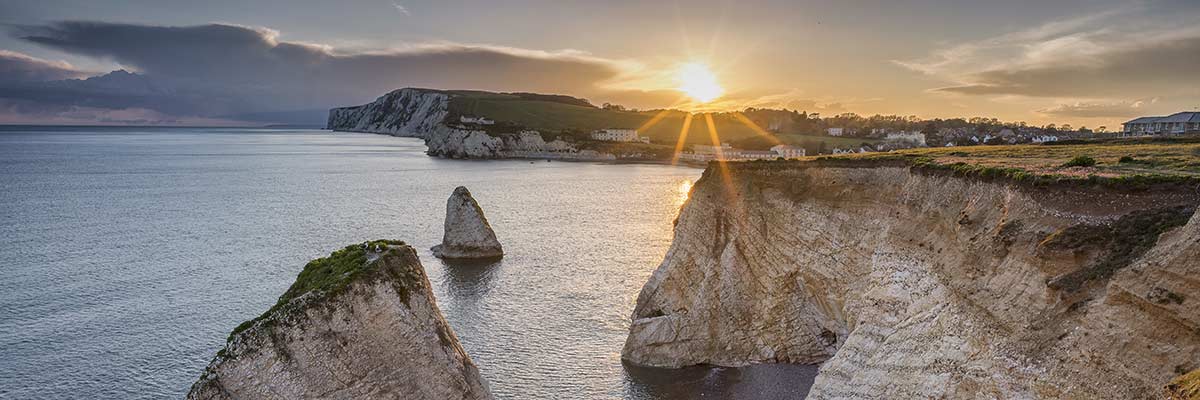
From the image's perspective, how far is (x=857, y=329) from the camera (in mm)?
21594

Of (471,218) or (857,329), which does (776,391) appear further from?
(471,218)

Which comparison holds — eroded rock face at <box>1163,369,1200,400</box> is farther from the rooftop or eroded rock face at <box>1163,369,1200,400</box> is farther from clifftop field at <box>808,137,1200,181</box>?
the rooftop

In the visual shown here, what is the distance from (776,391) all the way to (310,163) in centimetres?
15776

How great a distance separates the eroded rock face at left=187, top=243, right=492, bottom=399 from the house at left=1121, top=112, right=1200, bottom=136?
183ft

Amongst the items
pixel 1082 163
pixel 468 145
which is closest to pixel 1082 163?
pixel 1082 163

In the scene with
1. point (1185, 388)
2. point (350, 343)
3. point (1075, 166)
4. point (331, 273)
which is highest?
point (1075, 166)

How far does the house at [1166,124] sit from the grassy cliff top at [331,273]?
56980mm

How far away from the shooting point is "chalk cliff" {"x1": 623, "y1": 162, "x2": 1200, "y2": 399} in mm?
13906

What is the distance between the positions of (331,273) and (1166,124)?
6722 cm

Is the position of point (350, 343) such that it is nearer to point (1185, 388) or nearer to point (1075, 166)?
point (1185, 388)

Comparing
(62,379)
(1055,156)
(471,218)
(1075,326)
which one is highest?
(1055,156)

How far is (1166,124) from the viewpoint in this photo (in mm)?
56438

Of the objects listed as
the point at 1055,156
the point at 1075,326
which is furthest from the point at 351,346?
the point at 1055,156

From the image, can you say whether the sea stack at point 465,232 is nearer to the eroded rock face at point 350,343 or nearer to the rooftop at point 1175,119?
the eroded rock face at point 350,343
